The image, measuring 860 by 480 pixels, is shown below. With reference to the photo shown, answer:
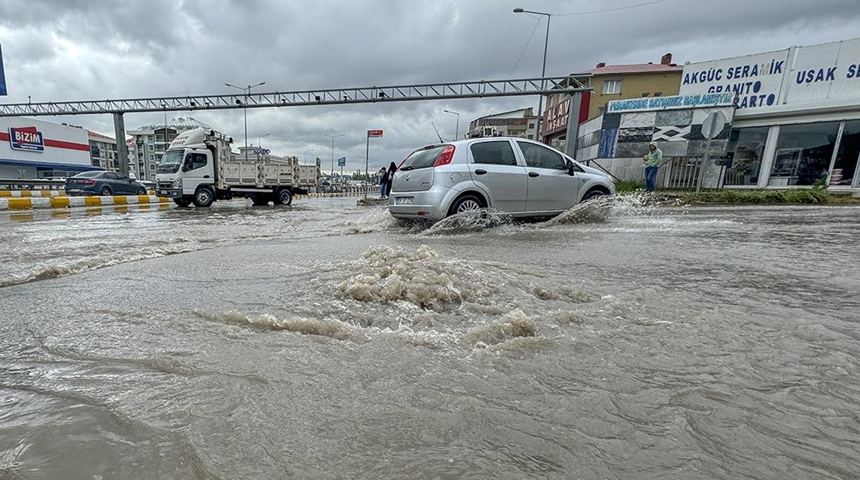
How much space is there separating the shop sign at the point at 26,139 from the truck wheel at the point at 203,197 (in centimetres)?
3578

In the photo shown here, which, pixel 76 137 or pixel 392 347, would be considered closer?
pixel 392 347

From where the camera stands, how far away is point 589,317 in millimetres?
2422

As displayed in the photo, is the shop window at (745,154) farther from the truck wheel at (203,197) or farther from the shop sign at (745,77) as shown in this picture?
the truck wheel at (203,197)

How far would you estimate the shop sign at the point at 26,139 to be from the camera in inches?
1422

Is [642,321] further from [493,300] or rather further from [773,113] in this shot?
[773,113]

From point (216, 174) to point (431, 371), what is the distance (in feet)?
58.4

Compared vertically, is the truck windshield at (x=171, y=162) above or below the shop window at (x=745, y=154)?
below

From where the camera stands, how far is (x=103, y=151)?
244 ft

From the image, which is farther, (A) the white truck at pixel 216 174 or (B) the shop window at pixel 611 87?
(B) the shop window at pixel 611 87

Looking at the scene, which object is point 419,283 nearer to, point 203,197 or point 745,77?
point 203,197

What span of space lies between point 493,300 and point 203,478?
190 centimetres

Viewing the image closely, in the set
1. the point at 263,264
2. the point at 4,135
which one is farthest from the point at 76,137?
the point at 263,264

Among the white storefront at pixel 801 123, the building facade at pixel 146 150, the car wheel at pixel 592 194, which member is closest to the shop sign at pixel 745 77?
the white storefront at pixel 801 123

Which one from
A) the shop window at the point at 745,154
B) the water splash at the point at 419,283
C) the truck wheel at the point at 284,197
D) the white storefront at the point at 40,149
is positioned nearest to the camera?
the water splash at the point at 419,283
